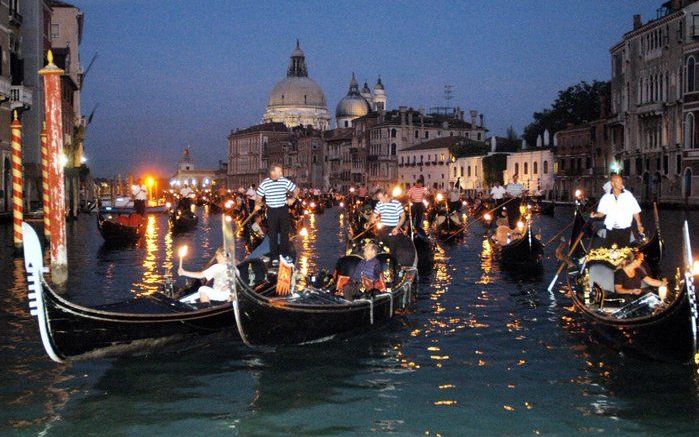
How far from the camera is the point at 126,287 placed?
12.2 m

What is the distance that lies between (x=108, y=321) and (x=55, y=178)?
548 cm

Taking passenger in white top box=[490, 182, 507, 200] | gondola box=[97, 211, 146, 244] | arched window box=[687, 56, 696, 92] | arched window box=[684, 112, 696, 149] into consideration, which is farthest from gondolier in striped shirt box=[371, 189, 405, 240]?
arched window box=[687, 56, 696, 92]

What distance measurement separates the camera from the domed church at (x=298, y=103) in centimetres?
13800

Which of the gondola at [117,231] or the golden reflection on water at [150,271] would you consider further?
the gondola at [117,231]

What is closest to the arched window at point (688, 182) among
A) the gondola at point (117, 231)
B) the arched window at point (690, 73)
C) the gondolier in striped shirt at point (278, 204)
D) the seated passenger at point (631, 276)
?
the arched window at point (690, 73)

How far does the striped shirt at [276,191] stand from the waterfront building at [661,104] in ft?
110

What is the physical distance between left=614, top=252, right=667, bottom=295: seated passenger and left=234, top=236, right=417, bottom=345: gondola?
1999 mm

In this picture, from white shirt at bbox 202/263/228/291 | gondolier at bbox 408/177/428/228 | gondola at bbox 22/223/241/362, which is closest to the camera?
gondola at bbox 22/223/241/362

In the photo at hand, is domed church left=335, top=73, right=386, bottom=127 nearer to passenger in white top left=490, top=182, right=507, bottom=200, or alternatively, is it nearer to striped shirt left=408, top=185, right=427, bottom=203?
passenger in white top left=490, top=182, right=507, bottom=200

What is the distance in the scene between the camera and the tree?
229 ft

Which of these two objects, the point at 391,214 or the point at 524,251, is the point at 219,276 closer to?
the point at 391,214

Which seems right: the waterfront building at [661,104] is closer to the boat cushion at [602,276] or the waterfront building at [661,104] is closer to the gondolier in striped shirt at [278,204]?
the gondolier in striped shirt at [278,204]

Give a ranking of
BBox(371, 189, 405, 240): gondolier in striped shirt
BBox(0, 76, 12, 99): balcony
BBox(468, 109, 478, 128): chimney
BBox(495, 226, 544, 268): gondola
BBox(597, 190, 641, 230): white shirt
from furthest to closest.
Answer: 1. BBox(468, 109, 478, 128): chimney
2. BBox(0, 76, 12, 99): balcony
3. BBox(495, 226, 544, 268): gondola
4. BBox(371, 189, 405, 240): gondolier in striped shirt
5. BBox(597, 190, 641, 230): white shirt

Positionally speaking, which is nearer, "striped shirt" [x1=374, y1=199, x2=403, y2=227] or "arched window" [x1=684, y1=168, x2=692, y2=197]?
"striped shirt" [x1=374, y1=199, x2=403, y2=227]
